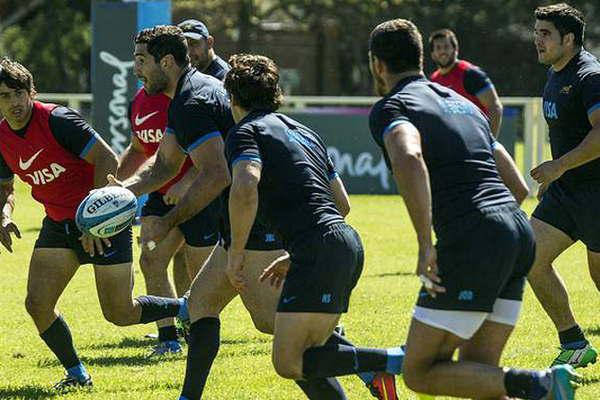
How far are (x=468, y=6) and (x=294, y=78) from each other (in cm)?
549

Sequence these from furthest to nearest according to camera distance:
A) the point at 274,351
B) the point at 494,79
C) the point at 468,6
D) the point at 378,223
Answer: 1. the point at 468,6
2. the point at 494,79
3. the point at 378,223
4. the point at 274,351

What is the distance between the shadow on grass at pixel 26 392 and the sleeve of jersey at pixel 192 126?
1665 millimetres

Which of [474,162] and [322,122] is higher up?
[474,162]

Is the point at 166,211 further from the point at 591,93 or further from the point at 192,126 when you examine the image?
the point at 591,93

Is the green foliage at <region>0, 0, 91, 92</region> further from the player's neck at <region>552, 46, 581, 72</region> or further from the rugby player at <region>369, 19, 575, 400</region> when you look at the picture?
the rugby player at <region>369, 19, 575, 400</region>

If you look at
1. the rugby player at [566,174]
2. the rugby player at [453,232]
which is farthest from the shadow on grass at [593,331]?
the rugby player at [453,232]

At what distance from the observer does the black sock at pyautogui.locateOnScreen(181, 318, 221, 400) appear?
6.81 m

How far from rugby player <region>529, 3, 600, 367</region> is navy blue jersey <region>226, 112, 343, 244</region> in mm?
2033

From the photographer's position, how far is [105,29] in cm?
1836

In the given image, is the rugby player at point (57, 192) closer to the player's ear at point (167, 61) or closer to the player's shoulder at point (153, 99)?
the player's ear at point (167, 61)

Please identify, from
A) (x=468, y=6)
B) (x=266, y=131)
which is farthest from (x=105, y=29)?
(x=468, y=6)

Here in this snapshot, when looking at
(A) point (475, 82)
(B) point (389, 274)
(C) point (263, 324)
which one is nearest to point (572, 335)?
(C) point (263, 324)

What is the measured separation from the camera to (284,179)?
6199 mm

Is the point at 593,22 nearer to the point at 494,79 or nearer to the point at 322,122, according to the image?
the point at 494,79
